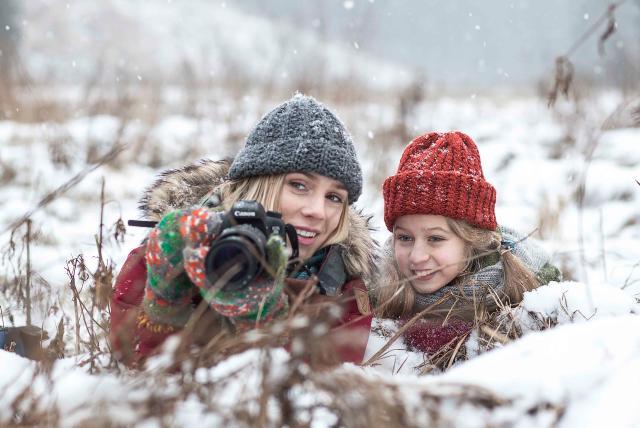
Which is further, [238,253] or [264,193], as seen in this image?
[264,193]

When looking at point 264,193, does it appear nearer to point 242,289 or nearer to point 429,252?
point 429,252

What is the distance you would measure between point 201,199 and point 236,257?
3.66 ft

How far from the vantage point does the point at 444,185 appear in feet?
7.50

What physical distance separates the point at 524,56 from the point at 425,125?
4728mm

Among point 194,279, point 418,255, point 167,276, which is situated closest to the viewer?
point 194,279

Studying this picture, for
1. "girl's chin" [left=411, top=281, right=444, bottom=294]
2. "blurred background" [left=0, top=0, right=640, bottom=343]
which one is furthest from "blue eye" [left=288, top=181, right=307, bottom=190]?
"blurred background" [left=0, top=0, right=640, bottom=343]

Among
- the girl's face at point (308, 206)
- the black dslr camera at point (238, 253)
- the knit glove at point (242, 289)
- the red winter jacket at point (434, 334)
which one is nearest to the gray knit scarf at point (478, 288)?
the red winter jacket at point (434, 334)

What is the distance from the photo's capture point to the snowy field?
3.03 feet

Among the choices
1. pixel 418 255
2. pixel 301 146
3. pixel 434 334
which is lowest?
pixel 434 334

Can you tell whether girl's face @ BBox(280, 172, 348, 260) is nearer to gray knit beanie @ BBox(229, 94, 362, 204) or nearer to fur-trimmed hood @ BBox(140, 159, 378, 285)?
gray knit beanie @ BBox(229, 94, 362, 204)

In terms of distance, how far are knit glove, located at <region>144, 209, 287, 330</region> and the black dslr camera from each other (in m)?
0.04

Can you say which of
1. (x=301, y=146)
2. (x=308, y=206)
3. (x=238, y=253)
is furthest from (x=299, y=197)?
(x=238, y=253)

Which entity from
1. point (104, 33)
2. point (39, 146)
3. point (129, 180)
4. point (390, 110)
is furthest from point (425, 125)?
point (104, 33)

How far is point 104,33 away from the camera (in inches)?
1138
